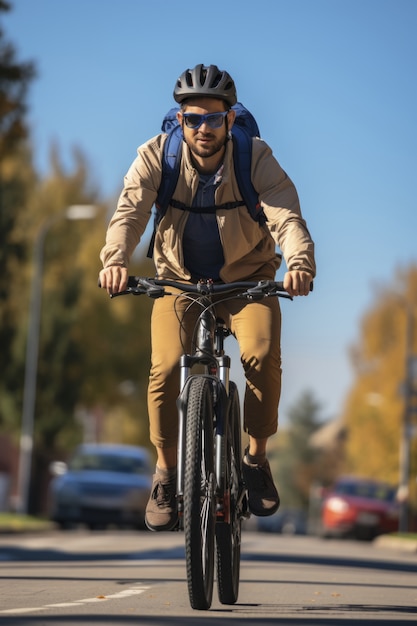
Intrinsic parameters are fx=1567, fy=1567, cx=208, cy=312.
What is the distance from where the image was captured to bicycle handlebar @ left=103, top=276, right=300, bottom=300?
7.85 m

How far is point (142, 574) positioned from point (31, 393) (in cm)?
2523

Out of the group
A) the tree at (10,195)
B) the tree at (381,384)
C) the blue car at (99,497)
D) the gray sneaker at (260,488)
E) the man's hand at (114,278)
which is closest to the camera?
the man's hand at (114,278)

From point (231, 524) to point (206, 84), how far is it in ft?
7.45

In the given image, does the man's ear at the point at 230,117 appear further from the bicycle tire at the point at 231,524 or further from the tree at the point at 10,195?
the tree at the point at 10,195

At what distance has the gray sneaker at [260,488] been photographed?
8430 mm

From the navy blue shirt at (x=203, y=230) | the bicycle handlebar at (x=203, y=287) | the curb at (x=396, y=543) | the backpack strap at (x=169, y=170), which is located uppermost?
the backpack strap at (x=169, y=170)

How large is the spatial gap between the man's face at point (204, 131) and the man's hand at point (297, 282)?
0.85 meters

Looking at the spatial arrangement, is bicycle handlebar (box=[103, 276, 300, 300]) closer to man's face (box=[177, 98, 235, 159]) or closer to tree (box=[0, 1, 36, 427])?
man's face (box=[177, 98, 235, 159])

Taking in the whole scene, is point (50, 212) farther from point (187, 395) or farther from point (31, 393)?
point (187, 395)

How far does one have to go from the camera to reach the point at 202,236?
820cm

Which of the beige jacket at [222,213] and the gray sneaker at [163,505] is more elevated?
the beige jacket at [222,213]

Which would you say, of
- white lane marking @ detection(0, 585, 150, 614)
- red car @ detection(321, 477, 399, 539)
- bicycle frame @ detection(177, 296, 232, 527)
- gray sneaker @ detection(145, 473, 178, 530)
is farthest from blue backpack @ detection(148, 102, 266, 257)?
red car @ detection(321, 477, 399, 539)

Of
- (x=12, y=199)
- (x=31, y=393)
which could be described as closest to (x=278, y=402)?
(x=31, y=393)

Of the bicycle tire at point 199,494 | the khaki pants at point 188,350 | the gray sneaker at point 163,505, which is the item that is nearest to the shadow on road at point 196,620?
the bicycle tire at point 199,494
